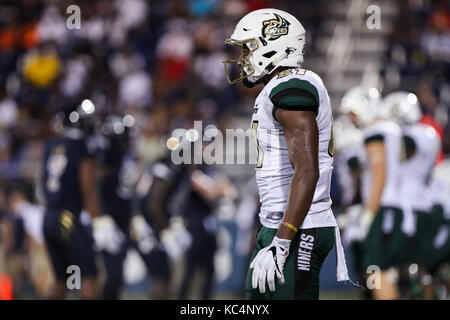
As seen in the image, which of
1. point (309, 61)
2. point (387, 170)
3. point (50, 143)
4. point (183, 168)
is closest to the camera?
point (387, 170)

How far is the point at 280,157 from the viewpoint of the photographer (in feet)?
15.7

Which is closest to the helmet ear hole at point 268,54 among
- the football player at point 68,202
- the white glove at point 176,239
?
the football player at point 68,202

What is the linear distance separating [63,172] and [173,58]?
297 inches

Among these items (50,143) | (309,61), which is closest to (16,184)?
(50,143)

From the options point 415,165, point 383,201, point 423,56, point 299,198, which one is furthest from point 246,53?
point 423,56

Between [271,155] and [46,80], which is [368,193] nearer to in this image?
[271,155]

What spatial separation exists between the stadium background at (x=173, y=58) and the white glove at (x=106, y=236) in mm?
4150

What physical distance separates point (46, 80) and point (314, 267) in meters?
12.4

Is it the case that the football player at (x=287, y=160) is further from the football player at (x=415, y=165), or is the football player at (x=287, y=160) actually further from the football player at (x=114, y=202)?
the football player at (x=114, y=202)

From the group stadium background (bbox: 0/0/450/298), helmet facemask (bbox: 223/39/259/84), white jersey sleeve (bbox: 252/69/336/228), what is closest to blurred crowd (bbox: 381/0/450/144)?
stadium background (bbox: 0/0/450/298)

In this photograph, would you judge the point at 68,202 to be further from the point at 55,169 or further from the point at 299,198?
the point at 299,198

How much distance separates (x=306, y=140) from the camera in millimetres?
4535

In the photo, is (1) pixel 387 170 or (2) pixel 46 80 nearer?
(1) pixel 387 170

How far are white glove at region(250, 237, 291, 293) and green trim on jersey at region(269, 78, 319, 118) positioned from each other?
63cm
